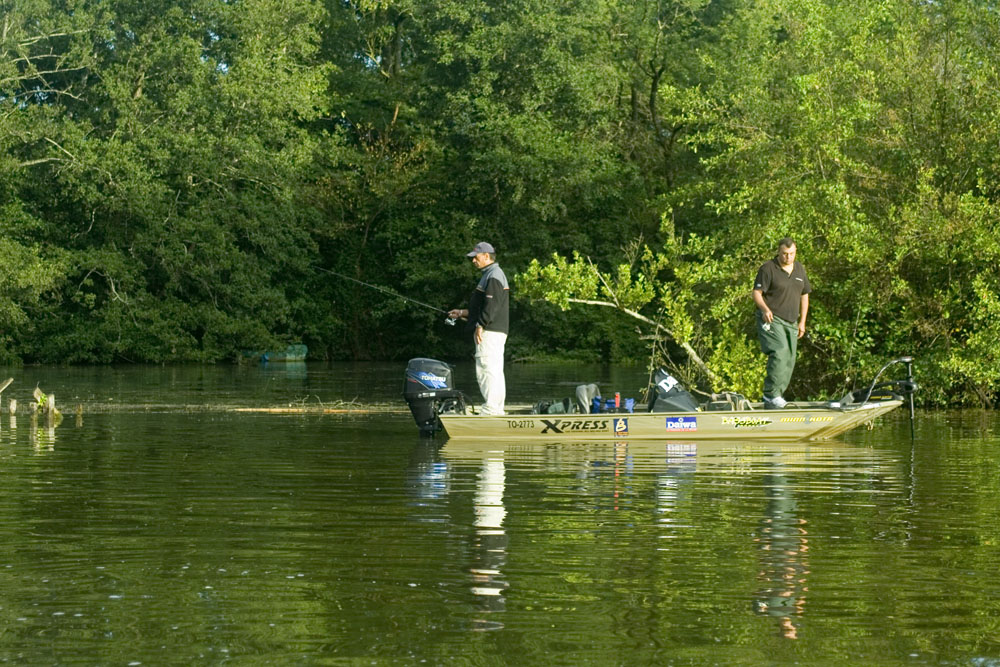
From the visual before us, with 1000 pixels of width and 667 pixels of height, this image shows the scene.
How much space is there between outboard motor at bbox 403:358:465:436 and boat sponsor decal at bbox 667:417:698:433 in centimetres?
211

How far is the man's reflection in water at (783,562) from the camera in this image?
6.78 m

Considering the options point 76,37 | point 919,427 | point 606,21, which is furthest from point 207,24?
point 919,427

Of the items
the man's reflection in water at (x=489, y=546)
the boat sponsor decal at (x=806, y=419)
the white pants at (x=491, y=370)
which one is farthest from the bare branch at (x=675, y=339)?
the man's reflection in water at (x=489, y=546)

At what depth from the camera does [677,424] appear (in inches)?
A: 596

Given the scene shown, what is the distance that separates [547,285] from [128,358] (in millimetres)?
26192

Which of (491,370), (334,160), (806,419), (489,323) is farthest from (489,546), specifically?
(334,160)

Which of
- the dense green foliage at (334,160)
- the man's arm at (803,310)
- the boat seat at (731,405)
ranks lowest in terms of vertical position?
the boat seat at (731,405)

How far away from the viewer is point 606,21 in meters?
47.2

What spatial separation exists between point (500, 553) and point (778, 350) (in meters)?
7.94

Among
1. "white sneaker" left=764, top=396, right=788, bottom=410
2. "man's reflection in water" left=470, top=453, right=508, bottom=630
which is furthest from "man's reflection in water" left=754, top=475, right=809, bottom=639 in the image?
"white sneaker" left=764, top=396, right=788, bottom=410

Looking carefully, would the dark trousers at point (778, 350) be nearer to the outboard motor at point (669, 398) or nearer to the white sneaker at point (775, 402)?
the white sneaker at point (775, 402)

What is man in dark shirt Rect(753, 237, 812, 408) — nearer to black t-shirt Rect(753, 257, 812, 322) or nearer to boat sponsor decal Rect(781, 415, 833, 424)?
black t-shirt Rect(753, 257, 812, 322)

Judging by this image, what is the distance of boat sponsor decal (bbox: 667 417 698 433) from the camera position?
1509 centimetres

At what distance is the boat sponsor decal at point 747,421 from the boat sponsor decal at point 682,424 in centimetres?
29
